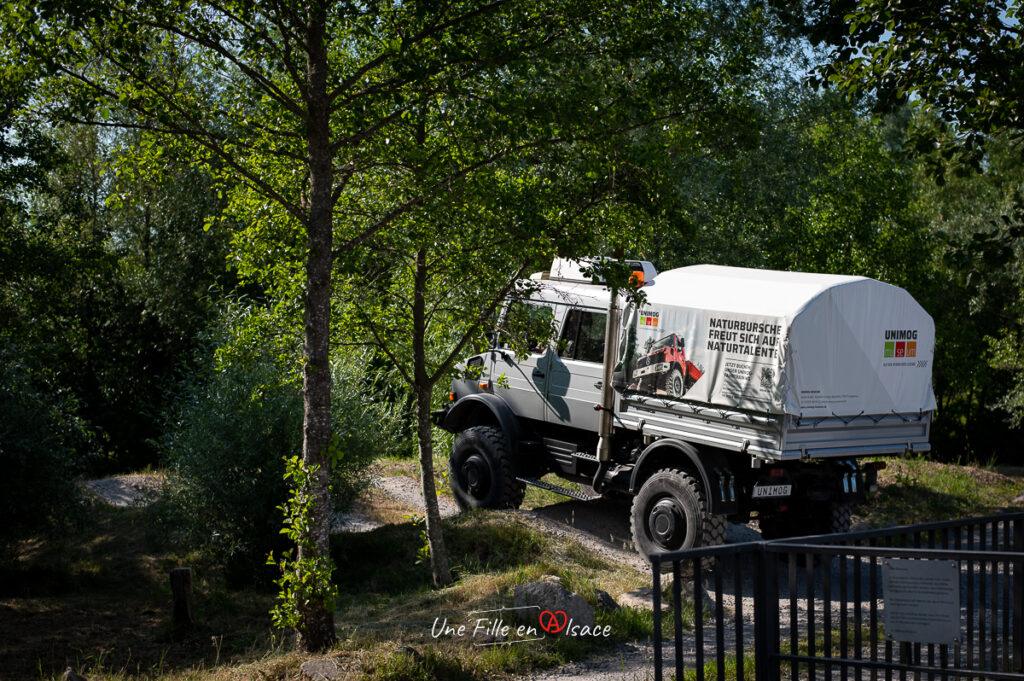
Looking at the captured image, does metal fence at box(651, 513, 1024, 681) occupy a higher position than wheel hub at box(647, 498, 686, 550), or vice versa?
metal fence at box(651, 513, 1024, 681)

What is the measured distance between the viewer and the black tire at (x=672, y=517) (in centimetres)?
914

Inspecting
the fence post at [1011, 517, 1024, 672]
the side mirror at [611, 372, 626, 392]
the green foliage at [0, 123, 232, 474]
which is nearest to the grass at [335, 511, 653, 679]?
the side mirror at [611, 372, 626, 392]

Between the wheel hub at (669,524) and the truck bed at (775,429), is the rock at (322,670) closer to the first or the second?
the wheel hub at (669,524)

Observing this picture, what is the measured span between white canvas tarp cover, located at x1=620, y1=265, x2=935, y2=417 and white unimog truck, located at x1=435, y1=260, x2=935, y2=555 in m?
0.02

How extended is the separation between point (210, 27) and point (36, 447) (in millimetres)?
6374

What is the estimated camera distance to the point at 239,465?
35.6 ft

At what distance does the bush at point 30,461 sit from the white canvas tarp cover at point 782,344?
693cm

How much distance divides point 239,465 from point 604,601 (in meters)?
5.12

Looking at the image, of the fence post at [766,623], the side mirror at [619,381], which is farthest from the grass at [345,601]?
the side mirror at [619,381]

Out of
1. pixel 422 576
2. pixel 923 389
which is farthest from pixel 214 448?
pixel 923 389

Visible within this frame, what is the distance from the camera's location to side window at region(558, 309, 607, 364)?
10711 mm

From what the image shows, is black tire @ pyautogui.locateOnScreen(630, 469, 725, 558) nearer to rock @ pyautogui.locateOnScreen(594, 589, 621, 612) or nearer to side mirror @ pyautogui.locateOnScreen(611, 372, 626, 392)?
side mirror @ pyautogui.locateOnScreen(611, 372, 626, 392)

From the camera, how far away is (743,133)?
7867mm

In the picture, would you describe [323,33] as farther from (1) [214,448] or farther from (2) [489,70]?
(1) [214,448]
